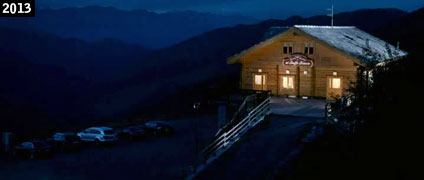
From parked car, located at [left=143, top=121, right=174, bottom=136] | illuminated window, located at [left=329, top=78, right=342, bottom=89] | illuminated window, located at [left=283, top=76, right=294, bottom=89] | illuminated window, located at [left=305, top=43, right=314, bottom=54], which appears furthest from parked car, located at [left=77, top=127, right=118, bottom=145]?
illuminated window, located at [left=329, top=78, right=342, bottom=89]

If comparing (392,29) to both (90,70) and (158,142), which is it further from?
(90,70)

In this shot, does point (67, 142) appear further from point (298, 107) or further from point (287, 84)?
point (298, 107)

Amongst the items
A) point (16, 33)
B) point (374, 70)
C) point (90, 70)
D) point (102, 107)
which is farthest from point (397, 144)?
point (16, 33)

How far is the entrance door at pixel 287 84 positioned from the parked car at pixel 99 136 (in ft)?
40.9

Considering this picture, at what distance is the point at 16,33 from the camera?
563ft

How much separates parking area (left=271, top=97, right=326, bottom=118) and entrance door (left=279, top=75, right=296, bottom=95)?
697 millimetres

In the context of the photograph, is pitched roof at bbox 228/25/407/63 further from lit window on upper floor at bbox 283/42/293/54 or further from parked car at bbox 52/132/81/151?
parked car at bbox 52/132/81/151

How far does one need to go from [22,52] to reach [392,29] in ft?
374

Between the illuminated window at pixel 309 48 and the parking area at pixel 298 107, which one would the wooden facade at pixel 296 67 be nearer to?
the illuminated window at pixel 309 48

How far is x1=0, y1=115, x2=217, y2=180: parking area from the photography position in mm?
26156

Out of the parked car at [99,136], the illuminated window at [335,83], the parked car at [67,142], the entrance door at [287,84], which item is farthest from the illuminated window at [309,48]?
the parked car at [67,142]

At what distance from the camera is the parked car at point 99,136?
35.3m

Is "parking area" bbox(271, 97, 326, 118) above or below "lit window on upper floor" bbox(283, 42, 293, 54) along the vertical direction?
below

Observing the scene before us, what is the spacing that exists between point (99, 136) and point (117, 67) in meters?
121
